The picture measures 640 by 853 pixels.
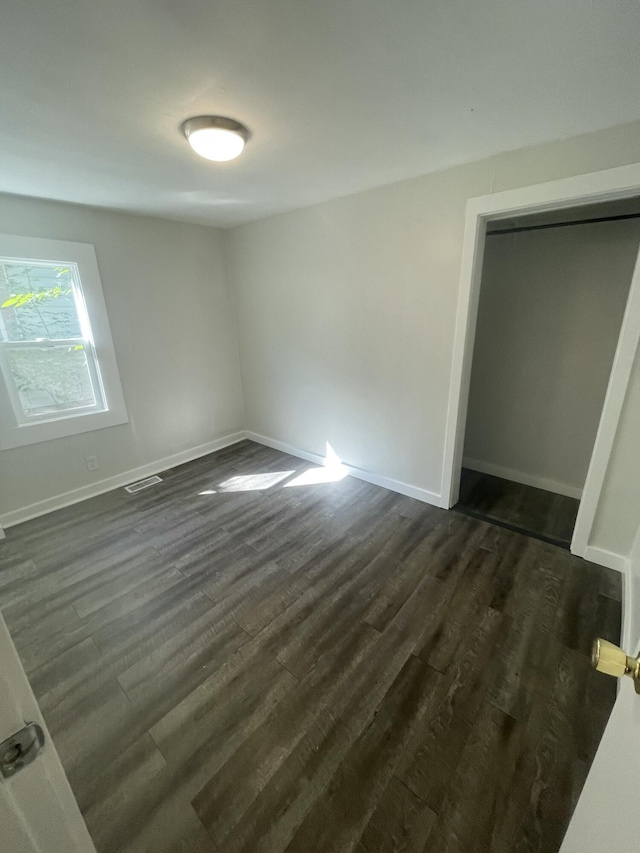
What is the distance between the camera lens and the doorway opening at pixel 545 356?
2525mm

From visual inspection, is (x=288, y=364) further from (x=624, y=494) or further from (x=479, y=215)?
(x=624, y=494)

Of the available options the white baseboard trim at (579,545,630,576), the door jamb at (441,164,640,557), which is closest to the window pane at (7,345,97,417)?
the door jamb at (441,164,640,557)

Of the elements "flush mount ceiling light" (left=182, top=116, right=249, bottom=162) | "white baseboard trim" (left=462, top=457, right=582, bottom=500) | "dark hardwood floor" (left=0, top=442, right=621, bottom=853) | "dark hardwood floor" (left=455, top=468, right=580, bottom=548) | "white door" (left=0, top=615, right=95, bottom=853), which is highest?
"flush mount ceiling light" (left=182, top=116, right=249, bottom=162)

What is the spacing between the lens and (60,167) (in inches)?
77.5

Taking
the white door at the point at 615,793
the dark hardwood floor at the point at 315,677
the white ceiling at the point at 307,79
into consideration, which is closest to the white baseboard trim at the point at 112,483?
the dark hardwood floor at the point at 315,677

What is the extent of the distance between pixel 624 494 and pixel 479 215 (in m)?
1.87

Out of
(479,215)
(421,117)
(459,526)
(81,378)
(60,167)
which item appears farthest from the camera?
(81,378)

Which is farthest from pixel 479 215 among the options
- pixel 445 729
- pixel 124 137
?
pixel 445 729

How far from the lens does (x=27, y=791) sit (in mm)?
522

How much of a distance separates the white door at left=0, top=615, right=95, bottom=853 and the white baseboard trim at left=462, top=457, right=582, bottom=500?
348 cm

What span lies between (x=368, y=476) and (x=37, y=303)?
304cm

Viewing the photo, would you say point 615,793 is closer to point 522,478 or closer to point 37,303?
point 522,478

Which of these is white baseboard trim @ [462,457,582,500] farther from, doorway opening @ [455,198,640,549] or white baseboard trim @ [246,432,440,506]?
white baseboard trim @ [246,432,440,506]

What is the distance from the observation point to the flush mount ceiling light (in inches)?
59.9
